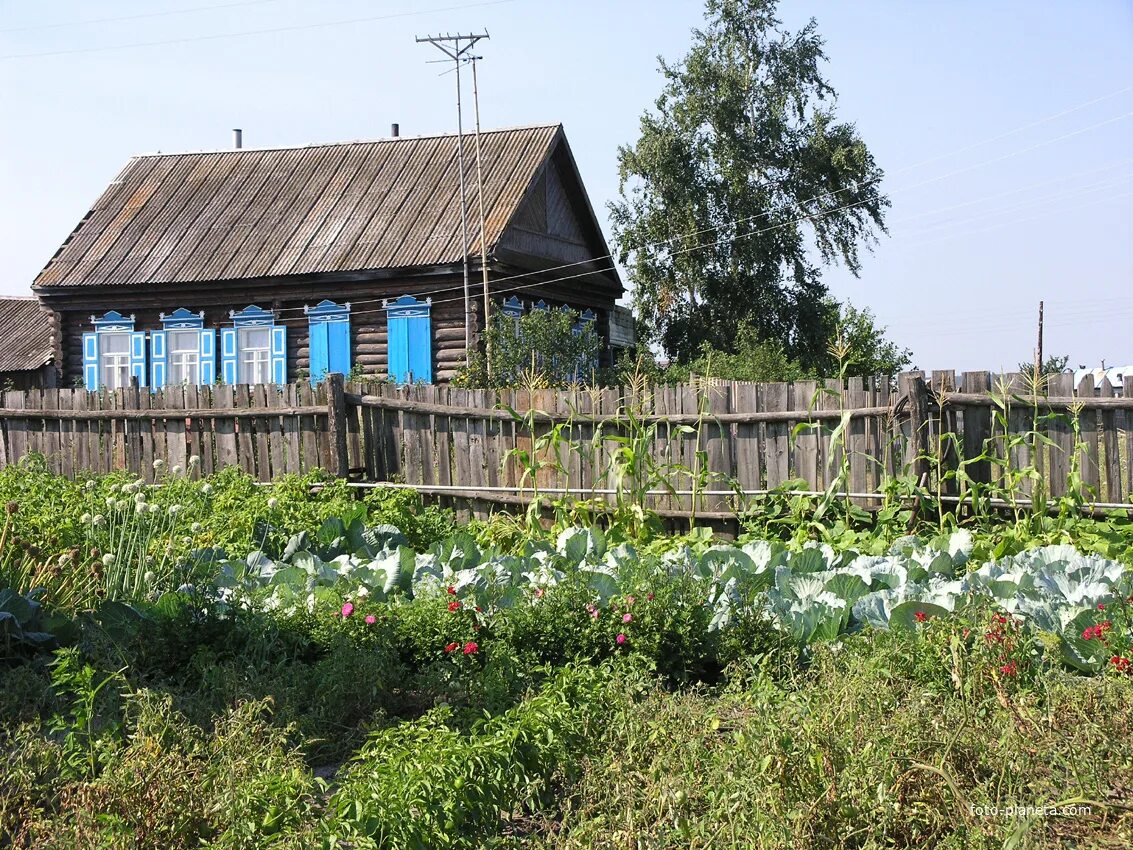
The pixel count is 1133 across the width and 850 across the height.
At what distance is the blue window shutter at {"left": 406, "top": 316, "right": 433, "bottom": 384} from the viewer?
20.0 meters

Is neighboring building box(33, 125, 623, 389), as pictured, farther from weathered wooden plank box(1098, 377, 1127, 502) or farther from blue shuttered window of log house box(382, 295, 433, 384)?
weathered wooden plank box(1098, 377, 1127, 502)

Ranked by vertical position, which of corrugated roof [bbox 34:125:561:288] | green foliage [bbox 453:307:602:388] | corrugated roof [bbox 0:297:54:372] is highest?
corrugated roof [bbox 34:125:561:288]

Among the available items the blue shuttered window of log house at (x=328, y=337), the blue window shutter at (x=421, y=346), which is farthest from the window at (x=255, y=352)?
the blue window shutter at (x=421, y=346)

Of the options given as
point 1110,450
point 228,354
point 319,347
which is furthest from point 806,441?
point 228,354

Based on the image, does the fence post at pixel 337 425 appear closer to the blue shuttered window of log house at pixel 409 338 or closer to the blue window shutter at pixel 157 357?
the blue shuttered window of log house at pixel 409 338

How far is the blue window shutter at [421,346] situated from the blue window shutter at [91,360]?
6458 mm

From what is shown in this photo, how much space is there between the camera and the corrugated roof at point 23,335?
88.5 feet

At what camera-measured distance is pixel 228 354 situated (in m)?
21.2

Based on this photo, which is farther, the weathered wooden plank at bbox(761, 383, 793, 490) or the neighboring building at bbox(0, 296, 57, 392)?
the neighboring building at bbox(0, 296, 57, 392)

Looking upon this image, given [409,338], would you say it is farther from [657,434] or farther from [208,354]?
[657,434]

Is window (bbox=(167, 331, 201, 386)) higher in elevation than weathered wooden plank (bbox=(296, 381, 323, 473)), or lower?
higher

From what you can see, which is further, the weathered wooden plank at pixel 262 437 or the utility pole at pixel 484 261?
the utility pole at pixel 484 261

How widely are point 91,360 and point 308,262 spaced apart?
5.10m

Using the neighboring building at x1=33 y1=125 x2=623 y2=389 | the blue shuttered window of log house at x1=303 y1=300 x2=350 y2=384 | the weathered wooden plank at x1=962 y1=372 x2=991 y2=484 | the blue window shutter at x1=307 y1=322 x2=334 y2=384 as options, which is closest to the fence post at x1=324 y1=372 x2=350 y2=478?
the weathered wooden plank at x1=962 y1=372 x2=991 y2=484
